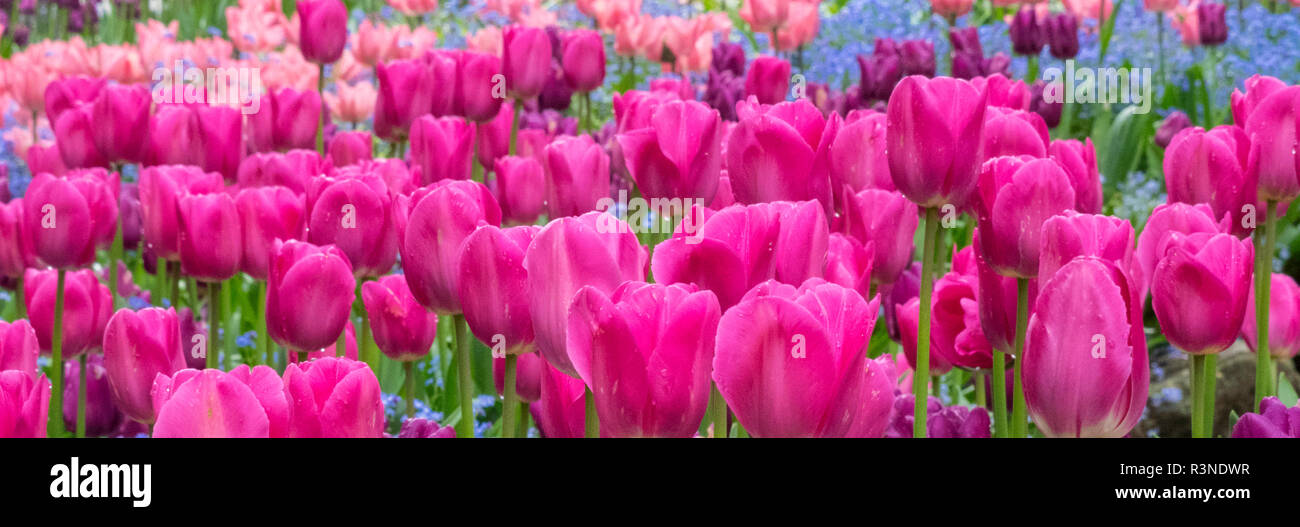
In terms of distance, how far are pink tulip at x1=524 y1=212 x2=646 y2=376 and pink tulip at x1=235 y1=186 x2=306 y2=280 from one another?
96cm

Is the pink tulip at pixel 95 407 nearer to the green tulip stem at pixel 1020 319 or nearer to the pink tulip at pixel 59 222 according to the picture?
the pink tulip at pixel 59 222

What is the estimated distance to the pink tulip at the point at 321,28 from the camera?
332cm

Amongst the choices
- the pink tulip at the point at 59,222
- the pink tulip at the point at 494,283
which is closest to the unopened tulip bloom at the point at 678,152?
the pink tulip at the point at 494,283

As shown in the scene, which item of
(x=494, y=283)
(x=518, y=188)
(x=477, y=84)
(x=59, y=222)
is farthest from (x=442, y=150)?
(x=494, y=283)

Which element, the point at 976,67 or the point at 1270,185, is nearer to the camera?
the point at 1270,185

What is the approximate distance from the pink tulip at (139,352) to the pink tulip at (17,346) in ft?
0.28

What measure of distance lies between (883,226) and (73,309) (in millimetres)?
1272

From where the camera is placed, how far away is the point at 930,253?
1.27 m

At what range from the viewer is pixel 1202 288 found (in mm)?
1269

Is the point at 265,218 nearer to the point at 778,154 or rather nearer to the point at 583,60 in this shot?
the point at 778,154
